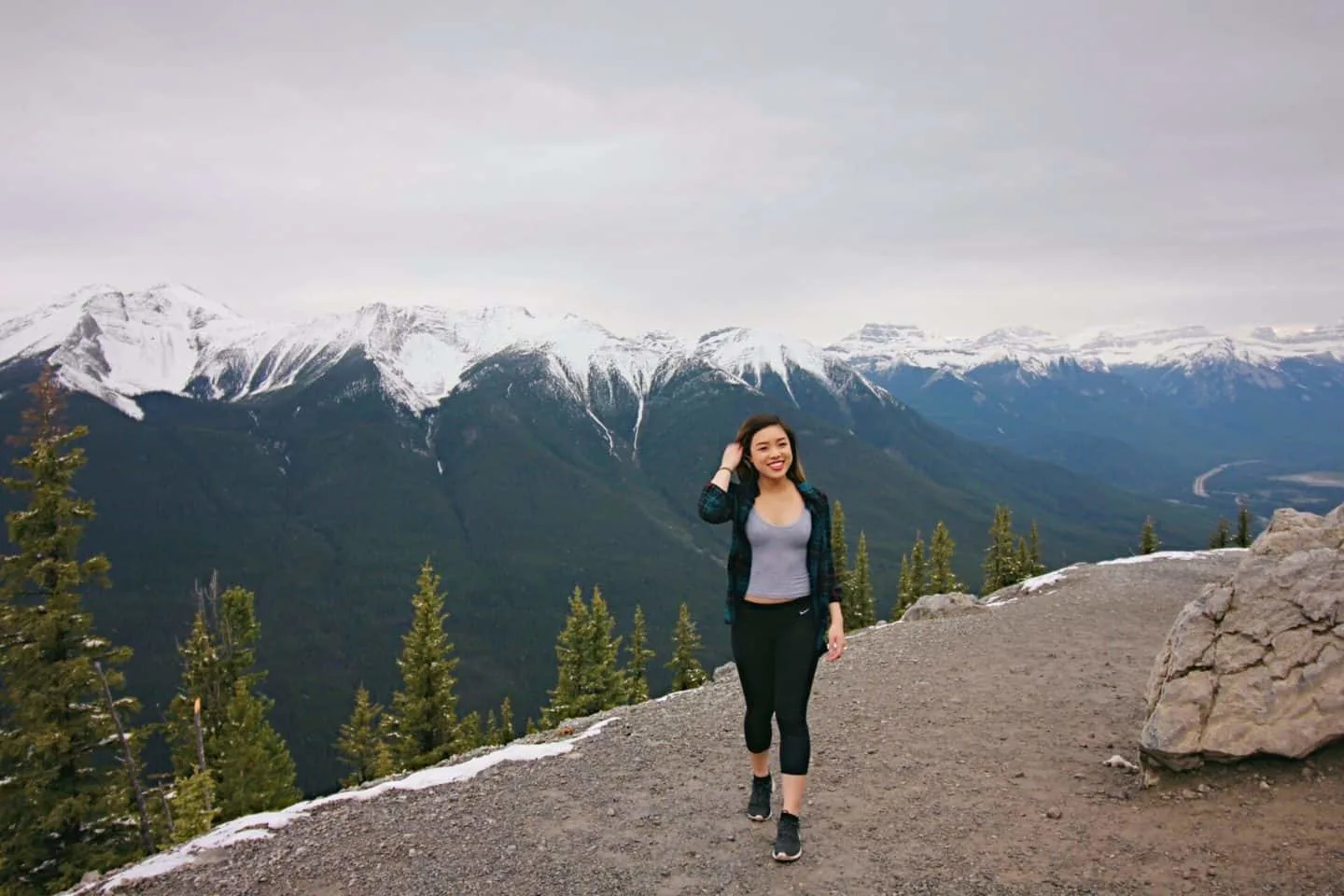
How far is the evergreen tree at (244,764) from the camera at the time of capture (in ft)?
99.2

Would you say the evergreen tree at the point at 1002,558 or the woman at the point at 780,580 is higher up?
the woman at the point at 780,580

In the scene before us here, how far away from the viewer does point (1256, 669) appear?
834 centimetres

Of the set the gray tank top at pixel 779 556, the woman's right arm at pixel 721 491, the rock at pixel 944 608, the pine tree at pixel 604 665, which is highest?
the woman's right arm at pixel 721 491

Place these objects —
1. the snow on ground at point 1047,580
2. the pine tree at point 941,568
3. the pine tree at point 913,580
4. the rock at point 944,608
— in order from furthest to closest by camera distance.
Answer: the pine tree at point 941,568, the pine tree at point 913,580, the snow on ground at point 1047,580, the rock at point 944,608

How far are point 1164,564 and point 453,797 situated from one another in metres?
28.3

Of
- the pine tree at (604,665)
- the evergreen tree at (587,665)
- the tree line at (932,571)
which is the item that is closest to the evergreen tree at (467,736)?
the evergreen tree at (587,665)

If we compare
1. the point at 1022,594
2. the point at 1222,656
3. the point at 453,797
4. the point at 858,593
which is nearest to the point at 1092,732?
the point at 1222,656

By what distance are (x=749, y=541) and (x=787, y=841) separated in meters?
2.88

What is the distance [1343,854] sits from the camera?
6605 mm

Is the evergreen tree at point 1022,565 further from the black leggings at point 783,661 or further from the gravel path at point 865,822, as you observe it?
the black leggings at point 783,661

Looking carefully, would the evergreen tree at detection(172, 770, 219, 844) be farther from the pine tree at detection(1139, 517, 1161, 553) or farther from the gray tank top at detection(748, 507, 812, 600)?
the pine tree at detection(1139, 517, 1161, 553)

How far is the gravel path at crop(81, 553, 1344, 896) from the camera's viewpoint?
6875 mm

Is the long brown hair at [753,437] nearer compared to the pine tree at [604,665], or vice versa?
the long brown hair at [753,437]

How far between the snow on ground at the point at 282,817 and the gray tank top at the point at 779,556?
6149 millimetres
